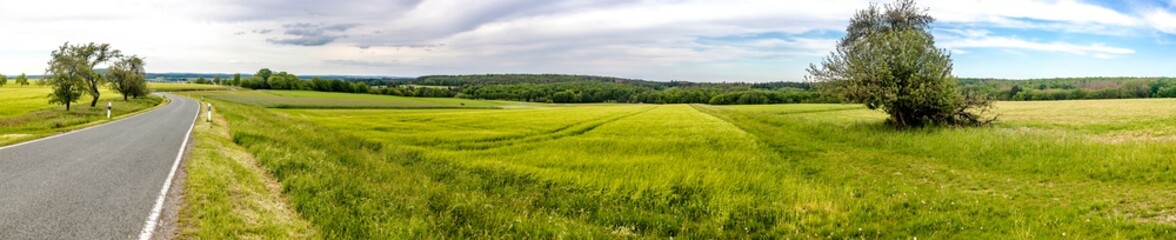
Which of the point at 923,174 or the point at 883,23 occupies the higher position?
the point at 883,23

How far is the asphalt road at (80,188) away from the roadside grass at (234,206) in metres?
0.54

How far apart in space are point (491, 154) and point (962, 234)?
14.9 metres

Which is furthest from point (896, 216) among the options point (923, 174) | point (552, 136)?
point (552, 136)

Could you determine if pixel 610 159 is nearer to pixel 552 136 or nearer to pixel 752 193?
pixel 752 193

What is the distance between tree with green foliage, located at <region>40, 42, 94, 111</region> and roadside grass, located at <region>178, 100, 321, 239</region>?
57.2 metres

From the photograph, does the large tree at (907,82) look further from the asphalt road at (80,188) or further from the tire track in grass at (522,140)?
the asphalt road at (80,188)

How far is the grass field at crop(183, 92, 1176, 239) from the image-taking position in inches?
395

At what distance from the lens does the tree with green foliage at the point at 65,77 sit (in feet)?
176

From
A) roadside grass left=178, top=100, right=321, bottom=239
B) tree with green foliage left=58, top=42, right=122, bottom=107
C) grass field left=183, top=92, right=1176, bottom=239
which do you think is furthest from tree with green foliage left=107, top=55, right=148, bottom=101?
roadside grass left=178, top=100, right=321, bottom=239

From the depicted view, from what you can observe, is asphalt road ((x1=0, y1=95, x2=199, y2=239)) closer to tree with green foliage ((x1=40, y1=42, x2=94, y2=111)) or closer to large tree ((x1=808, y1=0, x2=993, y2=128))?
large tree ((x1=808, y1=0, x2=993, y2=128))

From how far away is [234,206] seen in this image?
8.89m

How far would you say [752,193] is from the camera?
44.0 ft

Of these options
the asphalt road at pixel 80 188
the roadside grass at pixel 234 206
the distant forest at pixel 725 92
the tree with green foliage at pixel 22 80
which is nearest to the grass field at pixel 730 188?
the roadside grass at pixel 234 206

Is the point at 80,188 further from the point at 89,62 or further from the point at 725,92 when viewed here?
the point at 725,92
